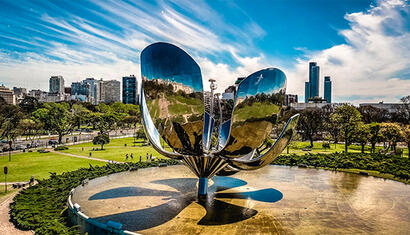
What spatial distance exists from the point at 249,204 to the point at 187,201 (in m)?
3.57

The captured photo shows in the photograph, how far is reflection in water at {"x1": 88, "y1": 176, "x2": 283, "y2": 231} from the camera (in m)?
14.2

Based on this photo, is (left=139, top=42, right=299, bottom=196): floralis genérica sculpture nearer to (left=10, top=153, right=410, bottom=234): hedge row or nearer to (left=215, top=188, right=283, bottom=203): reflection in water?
(left=215, top=188, right=283, bottom=203): reflection in water

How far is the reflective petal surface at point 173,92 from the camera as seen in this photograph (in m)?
13.8

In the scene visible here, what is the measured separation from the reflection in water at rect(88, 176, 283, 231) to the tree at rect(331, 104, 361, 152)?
28105 mm

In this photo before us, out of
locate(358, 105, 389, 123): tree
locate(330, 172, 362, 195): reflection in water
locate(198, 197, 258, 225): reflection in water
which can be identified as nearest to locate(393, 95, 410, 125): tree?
locate(358, 105, 389, 123): tree

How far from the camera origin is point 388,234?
13.0 m

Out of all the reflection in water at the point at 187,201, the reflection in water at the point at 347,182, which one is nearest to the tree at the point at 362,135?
the reflection in water at the point at 347,182

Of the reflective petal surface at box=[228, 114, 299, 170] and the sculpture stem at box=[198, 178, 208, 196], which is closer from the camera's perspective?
the reflective petal surface at box=[228, 114, 299, 170]

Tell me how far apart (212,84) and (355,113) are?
1285 inches

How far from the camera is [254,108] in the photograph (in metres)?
14.2

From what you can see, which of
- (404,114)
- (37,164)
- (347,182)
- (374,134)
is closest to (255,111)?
(347,182)

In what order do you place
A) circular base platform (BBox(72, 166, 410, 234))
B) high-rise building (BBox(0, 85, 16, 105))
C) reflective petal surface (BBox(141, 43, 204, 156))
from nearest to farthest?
circular base platform (BBox(72, 166, 410, 234)), reflective petal surface (BBox(141, 43, 204, 156)), high-rise building (BBox(0, 85, 16, 105))

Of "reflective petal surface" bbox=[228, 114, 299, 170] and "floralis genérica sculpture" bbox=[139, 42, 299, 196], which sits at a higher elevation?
"floralis genérica sculpture" bbox=[139, 42, 299, 196]

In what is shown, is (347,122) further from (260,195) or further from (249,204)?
(249,204)
